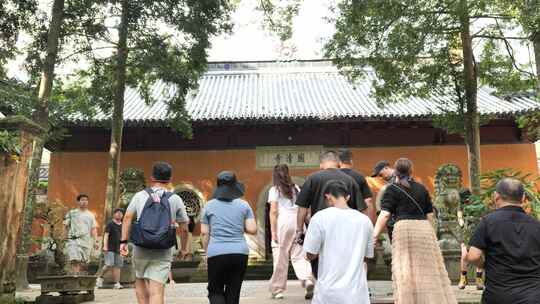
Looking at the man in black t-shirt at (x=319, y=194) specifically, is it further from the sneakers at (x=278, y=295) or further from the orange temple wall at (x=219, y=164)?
the orange temple wall at (x=219, y=164)

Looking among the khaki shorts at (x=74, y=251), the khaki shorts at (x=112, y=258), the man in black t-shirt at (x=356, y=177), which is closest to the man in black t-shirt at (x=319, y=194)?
the man in black t-shirt at (x=356, y=177)

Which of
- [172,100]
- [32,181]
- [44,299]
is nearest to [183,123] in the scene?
[172,100]

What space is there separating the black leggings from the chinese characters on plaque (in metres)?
10.2

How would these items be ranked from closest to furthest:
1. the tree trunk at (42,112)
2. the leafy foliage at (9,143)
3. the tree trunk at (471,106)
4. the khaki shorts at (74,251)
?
1. the leafy foliage at (9,143)
2. the tree trunk at (42,112)
3. the khaki shorts at (74,251)
4. the tree trunk at (471,106)

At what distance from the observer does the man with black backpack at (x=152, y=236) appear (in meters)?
3.64

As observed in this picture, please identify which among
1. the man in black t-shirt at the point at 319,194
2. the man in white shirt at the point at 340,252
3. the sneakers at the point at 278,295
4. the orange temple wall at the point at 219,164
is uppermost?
the orange temple wall at the point at 219,164

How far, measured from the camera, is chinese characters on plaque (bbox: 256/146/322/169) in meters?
13.9

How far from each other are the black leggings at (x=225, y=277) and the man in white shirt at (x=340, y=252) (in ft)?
3.08

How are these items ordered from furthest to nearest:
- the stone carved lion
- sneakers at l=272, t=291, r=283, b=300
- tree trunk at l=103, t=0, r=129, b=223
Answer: the stone carved lion
tree trunk at l=103, t=0, r=129, b=223
sneakers at l=272, t=291, r=283, b=300

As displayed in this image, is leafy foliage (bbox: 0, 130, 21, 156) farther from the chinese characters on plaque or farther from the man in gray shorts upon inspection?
the chinese characters on plaque

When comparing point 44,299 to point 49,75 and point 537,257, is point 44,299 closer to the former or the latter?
point 49,75

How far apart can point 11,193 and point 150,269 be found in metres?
2.06

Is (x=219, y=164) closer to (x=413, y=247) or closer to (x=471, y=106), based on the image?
(x=471, y=106)

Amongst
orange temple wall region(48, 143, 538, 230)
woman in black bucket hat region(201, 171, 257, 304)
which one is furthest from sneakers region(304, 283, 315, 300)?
orange temple wall region(48, 143, 538, 230)
